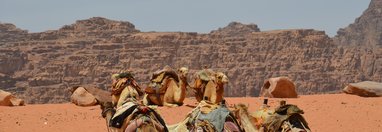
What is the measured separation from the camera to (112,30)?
137125 millimetres

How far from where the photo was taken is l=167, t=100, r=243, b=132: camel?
29.3 ft

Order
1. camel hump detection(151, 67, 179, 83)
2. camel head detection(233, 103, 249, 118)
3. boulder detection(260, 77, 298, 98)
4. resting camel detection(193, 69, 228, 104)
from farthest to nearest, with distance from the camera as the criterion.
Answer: boulder detection(260, 77, 298, 98), camel hump detection(151, 67, 179, 83), resting camel detection(193, 69, 228, 104), camel head detection(233, 103, 249, 118)

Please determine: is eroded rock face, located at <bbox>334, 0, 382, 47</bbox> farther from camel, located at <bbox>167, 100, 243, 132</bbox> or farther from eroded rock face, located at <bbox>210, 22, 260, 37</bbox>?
camel, located at <bbox>167, 100, 243, 132</bbox>

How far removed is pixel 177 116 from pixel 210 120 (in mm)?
11569

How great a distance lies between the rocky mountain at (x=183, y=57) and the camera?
4611 inches

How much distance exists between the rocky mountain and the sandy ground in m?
86.8

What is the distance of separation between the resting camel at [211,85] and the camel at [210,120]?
4206 mm

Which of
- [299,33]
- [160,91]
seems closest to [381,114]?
[160,91]

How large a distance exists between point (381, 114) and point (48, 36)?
374 ft

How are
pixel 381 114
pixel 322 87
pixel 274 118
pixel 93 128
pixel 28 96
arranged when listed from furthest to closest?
pixel 322 87 → pixel 28 96 → pixel 381 114 → pixel 93 128 → pixel 274 118

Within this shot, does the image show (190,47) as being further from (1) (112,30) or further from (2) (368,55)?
(2) (368,55)

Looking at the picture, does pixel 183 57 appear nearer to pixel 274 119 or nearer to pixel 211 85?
pixel 211 85

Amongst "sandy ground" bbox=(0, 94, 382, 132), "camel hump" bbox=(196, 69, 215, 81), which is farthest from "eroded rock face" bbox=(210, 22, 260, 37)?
"camel hump" bbox=(196, 69, 215, 81)

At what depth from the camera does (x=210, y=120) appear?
8953 mm
